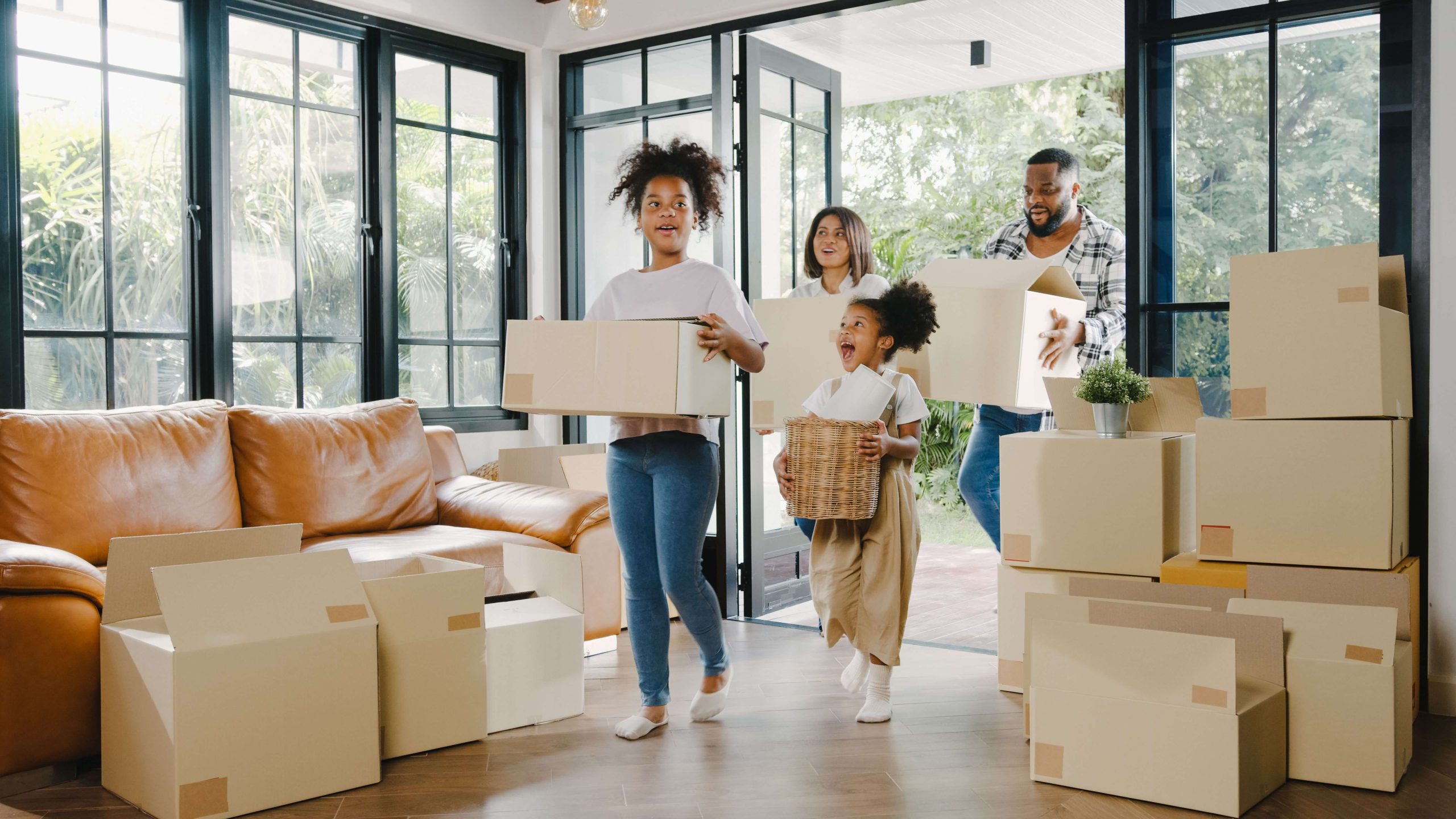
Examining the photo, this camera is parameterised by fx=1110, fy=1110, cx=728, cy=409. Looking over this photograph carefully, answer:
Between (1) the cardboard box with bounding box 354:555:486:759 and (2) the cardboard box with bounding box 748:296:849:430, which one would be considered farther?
(2) the cardboard box with bounding box 748:296:849:430

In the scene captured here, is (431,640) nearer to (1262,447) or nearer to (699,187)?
(699,187)

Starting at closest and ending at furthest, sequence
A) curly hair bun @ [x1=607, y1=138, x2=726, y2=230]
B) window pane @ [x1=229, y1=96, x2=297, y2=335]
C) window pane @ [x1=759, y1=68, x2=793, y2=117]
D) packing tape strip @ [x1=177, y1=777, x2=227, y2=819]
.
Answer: packing tape strip @ [x1=177, y1=777, x2=227, y2=819] → curly hair bun @ [x1=607, y1=138, x2=726, y2=230] → window pane @ [x1=229, y1=96, x2=297, y2=335] → window pane @ [x1=759, y1=68, x2=793, y2=117]

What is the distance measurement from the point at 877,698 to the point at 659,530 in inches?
29.4

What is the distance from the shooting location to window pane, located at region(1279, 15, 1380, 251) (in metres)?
3.08

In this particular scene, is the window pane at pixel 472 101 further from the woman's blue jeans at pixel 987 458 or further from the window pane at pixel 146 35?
the woman's blue jeans at pixel 987 458

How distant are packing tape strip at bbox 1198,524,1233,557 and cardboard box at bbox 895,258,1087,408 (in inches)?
25.0

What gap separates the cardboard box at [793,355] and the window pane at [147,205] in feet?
6.51

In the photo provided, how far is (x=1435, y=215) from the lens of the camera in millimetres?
2957

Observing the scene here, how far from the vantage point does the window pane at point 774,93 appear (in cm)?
432

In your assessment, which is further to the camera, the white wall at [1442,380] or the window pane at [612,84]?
the window pane at [612,84]

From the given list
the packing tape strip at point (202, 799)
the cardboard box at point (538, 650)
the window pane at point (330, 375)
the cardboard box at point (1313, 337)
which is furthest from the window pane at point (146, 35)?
the cardboard box at point (1313, 337)

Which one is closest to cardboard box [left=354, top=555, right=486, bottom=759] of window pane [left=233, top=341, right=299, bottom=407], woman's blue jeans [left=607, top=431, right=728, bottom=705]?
woman's blue jeans [left=607, top=431, right=728, bottom=705]

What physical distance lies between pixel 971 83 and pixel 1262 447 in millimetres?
3868

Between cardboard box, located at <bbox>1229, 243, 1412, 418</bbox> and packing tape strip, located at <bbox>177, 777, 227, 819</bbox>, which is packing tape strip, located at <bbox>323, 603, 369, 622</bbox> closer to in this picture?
packing tape strip, located at <bbox>177, 777, 227, 819</bbox>
